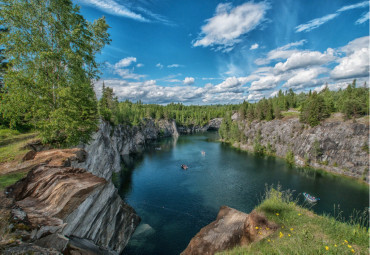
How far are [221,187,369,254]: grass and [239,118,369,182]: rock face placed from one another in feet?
174

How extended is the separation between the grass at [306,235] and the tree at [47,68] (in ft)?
41.5

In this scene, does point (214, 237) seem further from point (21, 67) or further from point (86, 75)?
point (21, 67)

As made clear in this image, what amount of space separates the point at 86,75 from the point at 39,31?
3629 mm

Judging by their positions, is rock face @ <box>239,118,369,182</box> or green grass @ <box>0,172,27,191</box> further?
rock face @ <box>239,118,369,182</box>

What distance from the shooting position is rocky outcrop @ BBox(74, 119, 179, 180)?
2188 centimetres

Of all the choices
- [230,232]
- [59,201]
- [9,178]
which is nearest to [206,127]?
[230,232]

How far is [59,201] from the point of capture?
7.82 meters

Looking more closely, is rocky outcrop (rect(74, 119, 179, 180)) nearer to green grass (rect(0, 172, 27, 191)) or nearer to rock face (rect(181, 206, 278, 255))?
green grass (rect(0, 172, 27, 191))

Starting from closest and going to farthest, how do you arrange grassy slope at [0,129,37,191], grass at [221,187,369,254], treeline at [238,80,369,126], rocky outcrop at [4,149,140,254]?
grass at [221,187,369,254] → rocky outcrop at [4,149,140,254] → grassy slope at [0,129,37,191] → treeline at [238,80,369,126]

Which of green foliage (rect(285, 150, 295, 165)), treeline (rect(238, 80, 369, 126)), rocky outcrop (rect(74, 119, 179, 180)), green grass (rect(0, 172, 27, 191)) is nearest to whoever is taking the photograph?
green grass (rect(0, 172, 27, 191))

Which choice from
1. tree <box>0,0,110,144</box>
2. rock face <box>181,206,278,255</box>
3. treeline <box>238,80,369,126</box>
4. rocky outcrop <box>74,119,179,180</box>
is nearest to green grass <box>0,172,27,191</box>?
tree <box>0,0,110,144</box>

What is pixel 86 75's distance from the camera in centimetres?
1328

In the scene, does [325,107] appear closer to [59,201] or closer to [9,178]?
[59,201]

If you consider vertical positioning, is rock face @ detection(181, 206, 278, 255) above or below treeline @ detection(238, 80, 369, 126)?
below
